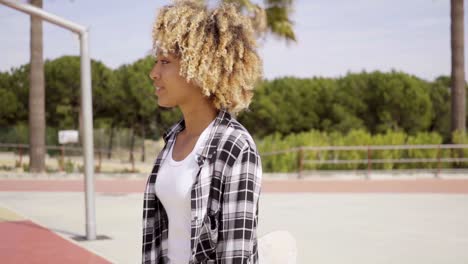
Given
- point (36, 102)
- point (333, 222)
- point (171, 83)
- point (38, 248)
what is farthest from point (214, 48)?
point (36, 102)

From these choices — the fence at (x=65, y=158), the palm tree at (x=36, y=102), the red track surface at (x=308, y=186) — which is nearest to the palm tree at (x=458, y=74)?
the red track surface at (x=308, y=186)

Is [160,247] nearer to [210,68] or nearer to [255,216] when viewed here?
[255,216]

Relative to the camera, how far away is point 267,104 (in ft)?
164

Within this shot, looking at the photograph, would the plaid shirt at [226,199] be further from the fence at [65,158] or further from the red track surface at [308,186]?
the fence at [65,158]

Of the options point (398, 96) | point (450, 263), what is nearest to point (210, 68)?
point (450, 263)

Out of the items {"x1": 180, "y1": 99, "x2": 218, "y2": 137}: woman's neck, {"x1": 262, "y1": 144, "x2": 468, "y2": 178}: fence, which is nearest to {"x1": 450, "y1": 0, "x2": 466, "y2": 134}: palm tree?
{"x1": 262, "y1": 144, "x2": 468, "y2": 178}: fence

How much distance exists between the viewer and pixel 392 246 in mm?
7750

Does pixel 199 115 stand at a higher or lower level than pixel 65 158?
higher

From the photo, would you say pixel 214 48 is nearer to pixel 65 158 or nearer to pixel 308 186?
pixel 308 186

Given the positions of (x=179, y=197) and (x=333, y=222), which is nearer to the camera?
(x=179, y=197)

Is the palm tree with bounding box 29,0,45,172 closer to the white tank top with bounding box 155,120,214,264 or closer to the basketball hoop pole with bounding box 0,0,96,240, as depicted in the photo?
the basketball hoop pole with bounding box 0,0,96,240

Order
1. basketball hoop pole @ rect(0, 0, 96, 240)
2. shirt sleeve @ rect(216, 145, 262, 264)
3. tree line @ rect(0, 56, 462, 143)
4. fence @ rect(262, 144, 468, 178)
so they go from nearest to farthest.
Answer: shirt sleeve @ rect(216, 145, 262, 264)
basketball hoop pole @ rect(0, 0, 96, 240)
fence @ rect(262, 144, 468, 178)
tree line @ rect(0, 56, 462, 143)

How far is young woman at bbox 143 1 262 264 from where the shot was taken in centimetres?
199

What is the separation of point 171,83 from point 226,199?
0.46 metres
